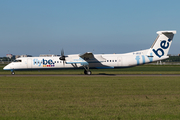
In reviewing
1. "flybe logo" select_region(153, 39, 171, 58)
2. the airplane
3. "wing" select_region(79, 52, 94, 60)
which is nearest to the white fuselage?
the airplane

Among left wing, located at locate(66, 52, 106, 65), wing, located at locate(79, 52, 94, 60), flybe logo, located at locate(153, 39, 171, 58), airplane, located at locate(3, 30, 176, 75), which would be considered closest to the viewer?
wing, located at locate(79, 52, 94, 60)

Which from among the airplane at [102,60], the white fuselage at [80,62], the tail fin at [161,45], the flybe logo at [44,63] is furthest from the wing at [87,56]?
the tail fin at [161,45]

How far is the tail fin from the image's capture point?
32.1m

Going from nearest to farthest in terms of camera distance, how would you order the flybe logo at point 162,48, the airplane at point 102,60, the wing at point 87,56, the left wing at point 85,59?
the wing at point 87,56 → the left wing at point 85,59 → the airplane at point 102,60 → the flybe logo at point 162,48

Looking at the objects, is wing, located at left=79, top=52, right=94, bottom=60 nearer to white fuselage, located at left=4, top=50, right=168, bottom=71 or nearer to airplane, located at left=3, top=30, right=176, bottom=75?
airplane, located at left=3, top=30, right=176, bottom=75

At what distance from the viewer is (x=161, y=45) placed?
3225cm

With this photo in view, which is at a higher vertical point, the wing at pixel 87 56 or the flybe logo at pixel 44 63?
the wing at pixel 87 56

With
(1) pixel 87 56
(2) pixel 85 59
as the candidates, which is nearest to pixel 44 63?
(2) pixel 85 59

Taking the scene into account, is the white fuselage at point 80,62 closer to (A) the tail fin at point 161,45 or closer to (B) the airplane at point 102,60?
(B) the airplane at point 102,60

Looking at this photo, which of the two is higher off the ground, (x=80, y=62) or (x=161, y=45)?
(x=161, y=45)

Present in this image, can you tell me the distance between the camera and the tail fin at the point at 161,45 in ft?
105

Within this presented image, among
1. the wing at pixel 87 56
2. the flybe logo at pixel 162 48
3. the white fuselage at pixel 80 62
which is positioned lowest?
the white fuselage at pixel 80 62

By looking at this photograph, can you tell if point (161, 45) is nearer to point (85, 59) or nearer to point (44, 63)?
point (85, 59)

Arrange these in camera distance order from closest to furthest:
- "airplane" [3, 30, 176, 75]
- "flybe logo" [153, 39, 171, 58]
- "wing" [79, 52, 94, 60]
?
"wing" [79, 52, 94, 60]
"airplane" [3, 30, 176, 75]
"flybe logo" [153, 39, 171, 58]
